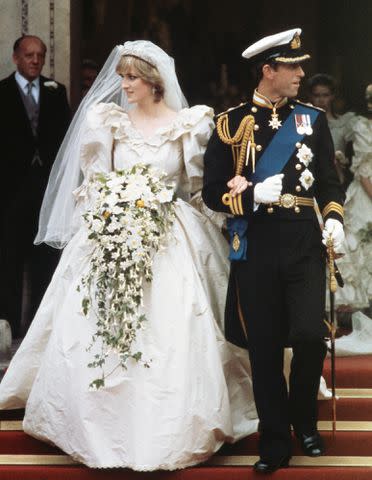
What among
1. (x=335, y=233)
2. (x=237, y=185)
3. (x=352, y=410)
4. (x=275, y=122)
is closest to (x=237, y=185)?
(x=237, y=185)

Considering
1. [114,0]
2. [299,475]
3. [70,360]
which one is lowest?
[299,475]

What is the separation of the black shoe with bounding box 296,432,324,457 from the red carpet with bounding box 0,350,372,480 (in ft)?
0.14

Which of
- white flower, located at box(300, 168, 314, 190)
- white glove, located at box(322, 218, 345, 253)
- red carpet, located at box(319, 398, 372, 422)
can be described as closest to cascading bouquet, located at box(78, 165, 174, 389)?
white flower, located at box(300, 168, 314, 190)

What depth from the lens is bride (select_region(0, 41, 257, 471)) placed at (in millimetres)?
7074

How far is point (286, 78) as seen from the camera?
7.16 metres

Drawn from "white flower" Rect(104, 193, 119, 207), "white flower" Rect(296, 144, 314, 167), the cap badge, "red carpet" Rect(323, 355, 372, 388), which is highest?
the cap badge

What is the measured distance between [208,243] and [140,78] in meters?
0.87

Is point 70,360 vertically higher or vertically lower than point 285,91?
lower

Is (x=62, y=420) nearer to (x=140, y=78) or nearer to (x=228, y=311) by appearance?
(x=228, y=311)

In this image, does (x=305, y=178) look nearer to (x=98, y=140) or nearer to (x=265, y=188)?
(x=265, y=188)

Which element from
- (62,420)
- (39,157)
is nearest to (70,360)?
(62,420)

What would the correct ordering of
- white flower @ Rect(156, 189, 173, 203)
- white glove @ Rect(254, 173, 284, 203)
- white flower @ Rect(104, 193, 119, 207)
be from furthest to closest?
white flower @ Rect(156, 189, 173, 203)
white flower @ Rect(104, 193, 119, 207)
white glove @ Rect(254, 173, 284, 203)

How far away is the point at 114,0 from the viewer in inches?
398

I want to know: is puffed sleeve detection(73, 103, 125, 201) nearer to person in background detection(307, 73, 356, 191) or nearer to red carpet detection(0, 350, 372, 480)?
red carpet detection(0, 350, 372, 480)
